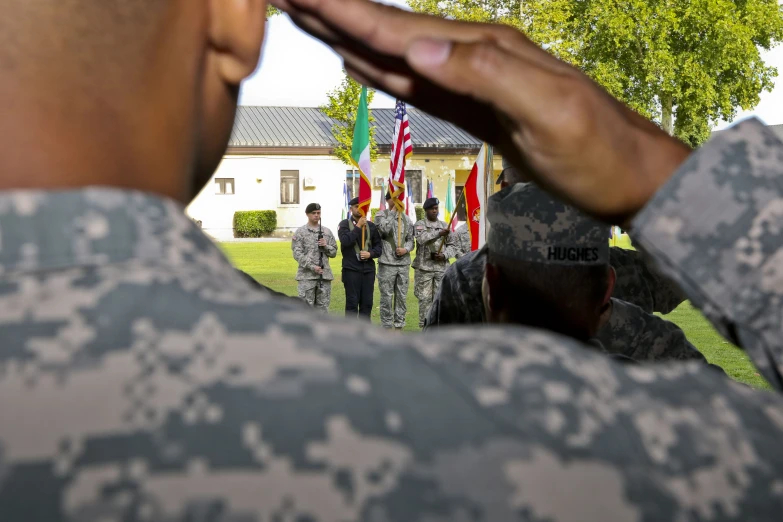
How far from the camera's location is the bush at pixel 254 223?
3641 cm

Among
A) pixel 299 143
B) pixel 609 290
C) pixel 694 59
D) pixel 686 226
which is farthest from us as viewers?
pixel 299 143

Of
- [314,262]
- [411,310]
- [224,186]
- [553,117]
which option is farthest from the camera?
[224,186]

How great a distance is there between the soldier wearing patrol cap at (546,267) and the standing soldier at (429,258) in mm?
11460

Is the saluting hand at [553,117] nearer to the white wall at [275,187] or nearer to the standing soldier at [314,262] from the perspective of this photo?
the standing soldier at [314,262]

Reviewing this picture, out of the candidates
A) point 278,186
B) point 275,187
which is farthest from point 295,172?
point 275,187

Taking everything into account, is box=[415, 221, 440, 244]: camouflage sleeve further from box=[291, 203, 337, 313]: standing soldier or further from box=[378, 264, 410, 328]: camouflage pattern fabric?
box=[291, 203, 337, 313]: standing soldier

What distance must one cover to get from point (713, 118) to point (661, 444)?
33354 mm

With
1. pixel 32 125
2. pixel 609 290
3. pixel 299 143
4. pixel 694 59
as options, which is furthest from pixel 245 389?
pixel 299 143

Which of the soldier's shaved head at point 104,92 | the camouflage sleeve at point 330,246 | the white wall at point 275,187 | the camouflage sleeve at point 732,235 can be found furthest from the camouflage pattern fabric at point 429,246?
the white wall at point 275,187

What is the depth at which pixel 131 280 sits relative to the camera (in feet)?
2.20

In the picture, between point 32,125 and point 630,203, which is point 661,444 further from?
point 32,125

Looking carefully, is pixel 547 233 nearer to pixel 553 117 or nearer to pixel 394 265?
pixel 553 117

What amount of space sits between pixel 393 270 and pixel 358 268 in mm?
781

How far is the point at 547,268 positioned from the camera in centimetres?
254
